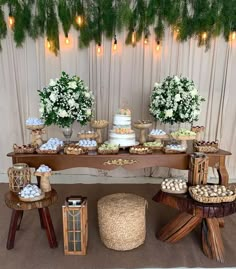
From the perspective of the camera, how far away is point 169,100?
2.25 meters

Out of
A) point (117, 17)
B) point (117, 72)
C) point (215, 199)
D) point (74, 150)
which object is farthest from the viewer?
point (117, 72)

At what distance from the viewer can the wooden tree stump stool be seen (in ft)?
5.57

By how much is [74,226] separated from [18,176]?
1.84 feet

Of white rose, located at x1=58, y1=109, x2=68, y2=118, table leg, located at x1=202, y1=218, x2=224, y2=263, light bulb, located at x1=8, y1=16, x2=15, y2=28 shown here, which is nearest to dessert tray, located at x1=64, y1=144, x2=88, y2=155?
white rose, located at x1=58, y1=109, x2=68, y2=118

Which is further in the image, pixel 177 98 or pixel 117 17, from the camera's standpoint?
pixel 117 17

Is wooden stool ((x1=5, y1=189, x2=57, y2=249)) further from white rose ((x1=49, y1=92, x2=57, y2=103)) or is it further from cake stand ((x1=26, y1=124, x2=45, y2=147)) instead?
white rose ((x1=49, y1=92, x2=57, y2=103))

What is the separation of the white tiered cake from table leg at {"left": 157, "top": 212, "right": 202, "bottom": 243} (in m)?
0.73

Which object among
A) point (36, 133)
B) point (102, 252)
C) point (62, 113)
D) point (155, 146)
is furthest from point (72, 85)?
point (102, 252)

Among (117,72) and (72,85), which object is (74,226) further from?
(117,72)

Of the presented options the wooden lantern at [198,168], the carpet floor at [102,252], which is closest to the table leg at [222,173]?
the wooden lantern at [198,168]

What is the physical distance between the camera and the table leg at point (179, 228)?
74.3 inches

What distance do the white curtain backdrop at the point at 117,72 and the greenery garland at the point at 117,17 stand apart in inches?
3.9

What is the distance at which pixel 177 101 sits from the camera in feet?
7.25

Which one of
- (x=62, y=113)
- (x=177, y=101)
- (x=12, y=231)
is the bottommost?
(x=12, y=231)
